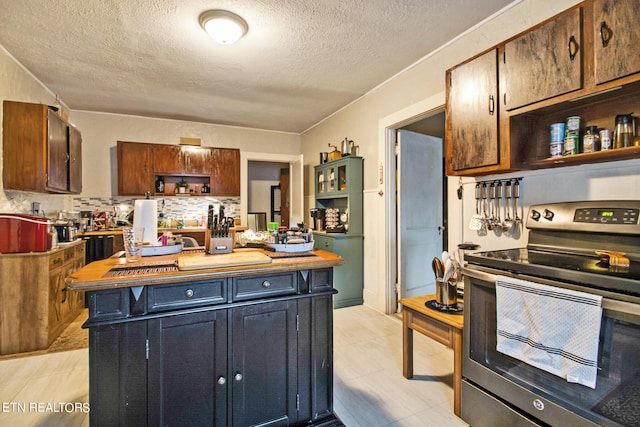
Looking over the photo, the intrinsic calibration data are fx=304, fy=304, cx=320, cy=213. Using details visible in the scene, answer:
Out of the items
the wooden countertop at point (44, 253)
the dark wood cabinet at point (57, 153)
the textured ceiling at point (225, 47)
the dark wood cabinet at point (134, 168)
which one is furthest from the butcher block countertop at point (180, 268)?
the dark wood cabinet at point (134, 168)

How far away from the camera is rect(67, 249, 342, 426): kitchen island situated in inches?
52.5

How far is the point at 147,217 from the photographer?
1812 millimetres

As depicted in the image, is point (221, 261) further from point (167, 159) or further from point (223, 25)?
point (167, 159)

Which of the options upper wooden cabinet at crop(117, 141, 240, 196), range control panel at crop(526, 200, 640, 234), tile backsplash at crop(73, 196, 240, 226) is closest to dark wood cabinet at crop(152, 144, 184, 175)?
upper wooden cabinet at crop(117, 141, 240, 196)

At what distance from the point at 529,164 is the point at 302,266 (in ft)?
4.97

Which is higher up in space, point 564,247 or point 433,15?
point 433,15

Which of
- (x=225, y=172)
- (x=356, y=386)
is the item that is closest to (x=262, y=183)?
(x=225, y=172)

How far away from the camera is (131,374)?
137cm

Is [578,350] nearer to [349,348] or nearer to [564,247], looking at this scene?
[564,247]

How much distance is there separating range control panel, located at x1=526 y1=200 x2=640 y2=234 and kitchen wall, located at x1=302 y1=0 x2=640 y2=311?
0.15m

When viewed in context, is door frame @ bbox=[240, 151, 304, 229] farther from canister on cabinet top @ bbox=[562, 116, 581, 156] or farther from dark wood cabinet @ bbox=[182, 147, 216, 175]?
canister on cabinet top @ bbox=[562, 116, 581, 156]

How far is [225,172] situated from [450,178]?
12.0ft

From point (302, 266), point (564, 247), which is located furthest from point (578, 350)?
point (302, 266)

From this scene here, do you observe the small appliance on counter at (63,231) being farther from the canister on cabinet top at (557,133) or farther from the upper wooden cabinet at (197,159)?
the canister on cabinet top at (557,133)
